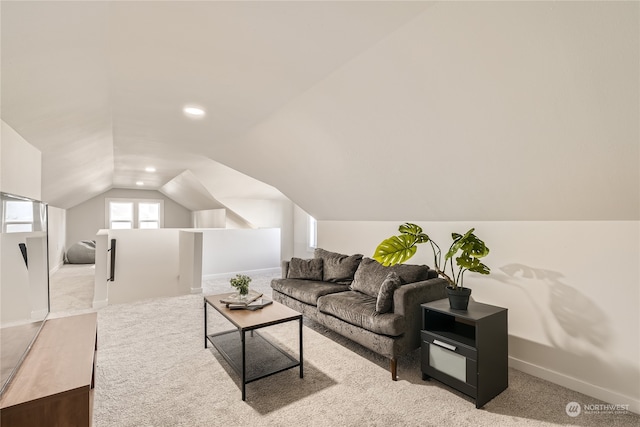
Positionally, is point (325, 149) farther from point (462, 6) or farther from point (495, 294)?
point (495, 294)

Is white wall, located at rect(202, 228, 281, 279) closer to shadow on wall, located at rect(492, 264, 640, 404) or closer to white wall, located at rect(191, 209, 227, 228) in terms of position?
white wall, located at rect(191, 209, 227, 228)

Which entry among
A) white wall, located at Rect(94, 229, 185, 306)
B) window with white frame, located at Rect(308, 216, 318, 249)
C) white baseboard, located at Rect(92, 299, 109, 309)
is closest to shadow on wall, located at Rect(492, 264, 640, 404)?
white wall, located at Rect(94, 229, 185, 306)

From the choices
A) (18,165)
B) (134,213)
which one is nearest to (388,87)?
(18,165)

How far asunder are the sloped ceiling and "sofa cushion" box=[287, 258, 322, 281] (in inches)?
59.6

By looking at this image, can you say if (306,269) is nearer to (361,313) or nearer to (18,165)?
(361,313)

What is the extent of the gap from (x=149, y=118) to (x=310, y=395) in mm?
3177

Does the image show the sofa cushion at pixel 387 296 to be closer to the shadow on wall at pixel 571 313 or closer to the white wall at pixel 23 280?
the shadow on wall at pixel 571 313

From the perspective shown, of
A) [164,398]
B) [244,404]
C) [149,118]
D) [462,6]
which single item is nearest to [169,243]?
[149,118]

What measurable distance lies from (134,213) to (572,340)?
1146 centimetres

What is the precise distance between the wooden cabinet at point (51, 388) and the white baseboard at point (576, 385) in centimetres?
A: 326

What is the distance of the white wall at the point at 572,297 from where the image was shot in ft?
7.30

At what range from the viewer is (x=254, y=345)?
10.0 feet

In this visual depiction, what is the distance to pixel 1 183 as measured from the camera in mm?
2133

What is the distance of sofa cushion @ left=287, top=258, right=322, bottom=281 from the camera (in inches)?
171
